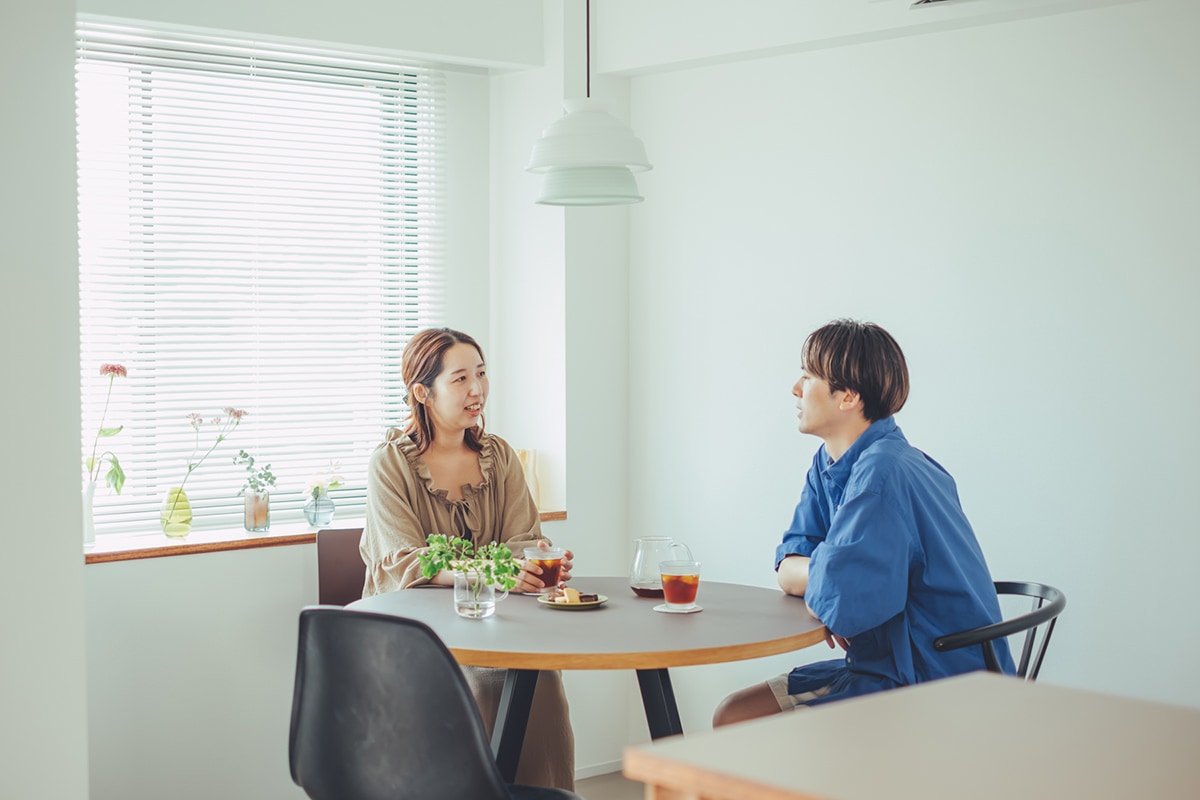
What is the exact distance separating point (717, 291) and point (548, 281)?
1.90ft

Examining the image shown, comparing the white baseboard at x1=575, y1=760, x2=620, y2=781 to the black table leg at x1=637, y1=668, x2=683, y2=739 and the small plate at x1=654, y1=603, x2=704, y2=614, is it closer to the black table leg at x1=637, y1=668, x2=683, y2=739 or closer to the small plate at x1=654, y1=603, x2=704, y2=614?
the black table leg at x1=637, y1=668, x2=683, y2=739

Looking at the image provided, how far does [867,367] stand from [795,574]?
0.49 metres

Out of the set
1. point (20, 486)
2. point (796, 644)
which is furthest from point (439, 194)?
point (796, 644)

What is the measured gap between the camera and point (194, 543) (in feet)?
11.3

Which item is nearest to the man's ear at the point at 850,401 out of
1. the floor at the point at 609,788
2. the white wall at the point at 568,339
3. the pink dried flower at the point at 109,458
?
the white wall at the point at 568,339

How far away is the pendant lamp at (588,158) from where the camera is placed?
2748mm

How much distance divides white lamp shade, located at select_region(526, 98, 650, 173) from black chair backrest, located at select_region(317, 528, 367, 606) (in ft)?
4.11

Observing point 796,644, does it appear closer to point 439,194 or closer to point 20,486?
point 20,486

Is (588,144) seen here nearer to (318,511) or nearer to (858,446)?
(858,446)

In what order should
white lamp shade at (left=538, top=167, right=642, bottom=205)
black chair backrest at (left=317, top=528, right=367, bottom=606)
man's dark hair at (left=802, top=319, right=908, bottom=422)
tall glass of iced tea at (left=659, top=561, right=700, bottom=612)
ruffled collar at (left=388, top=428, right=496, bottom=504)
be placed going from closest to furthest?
1. tall glass of iced tea at (left=659, top=561, right=700, bottom=612)
2. man's dark hair at (left=802, top=319, right=908, bottom=422)
3. white lamp shade at (left=538, top=167, right=642, bottom=205)
4. ruffled collar at (left=388, top=428, right=496, bottom=504)
5. black chair backrest at (left=317, top=528, right=367, bottom=606)

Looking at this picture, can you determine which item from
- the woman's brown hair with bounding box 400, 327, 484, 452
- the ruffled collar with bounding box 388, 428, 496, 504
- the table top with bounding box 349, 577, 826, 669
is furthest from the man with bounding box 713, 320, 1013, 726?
the woman's brown hair with bounding box 400, 327, 484, 452

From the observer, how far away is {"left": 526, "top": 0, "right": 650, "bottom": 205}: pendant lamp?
9.02 ft

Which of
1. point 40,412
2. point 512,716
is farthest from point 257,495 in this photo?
point 512,716

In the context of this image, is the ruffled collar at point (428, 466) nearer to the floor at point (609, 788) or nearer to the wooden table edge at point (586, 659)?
the wooden table edge at point (586, 659)
